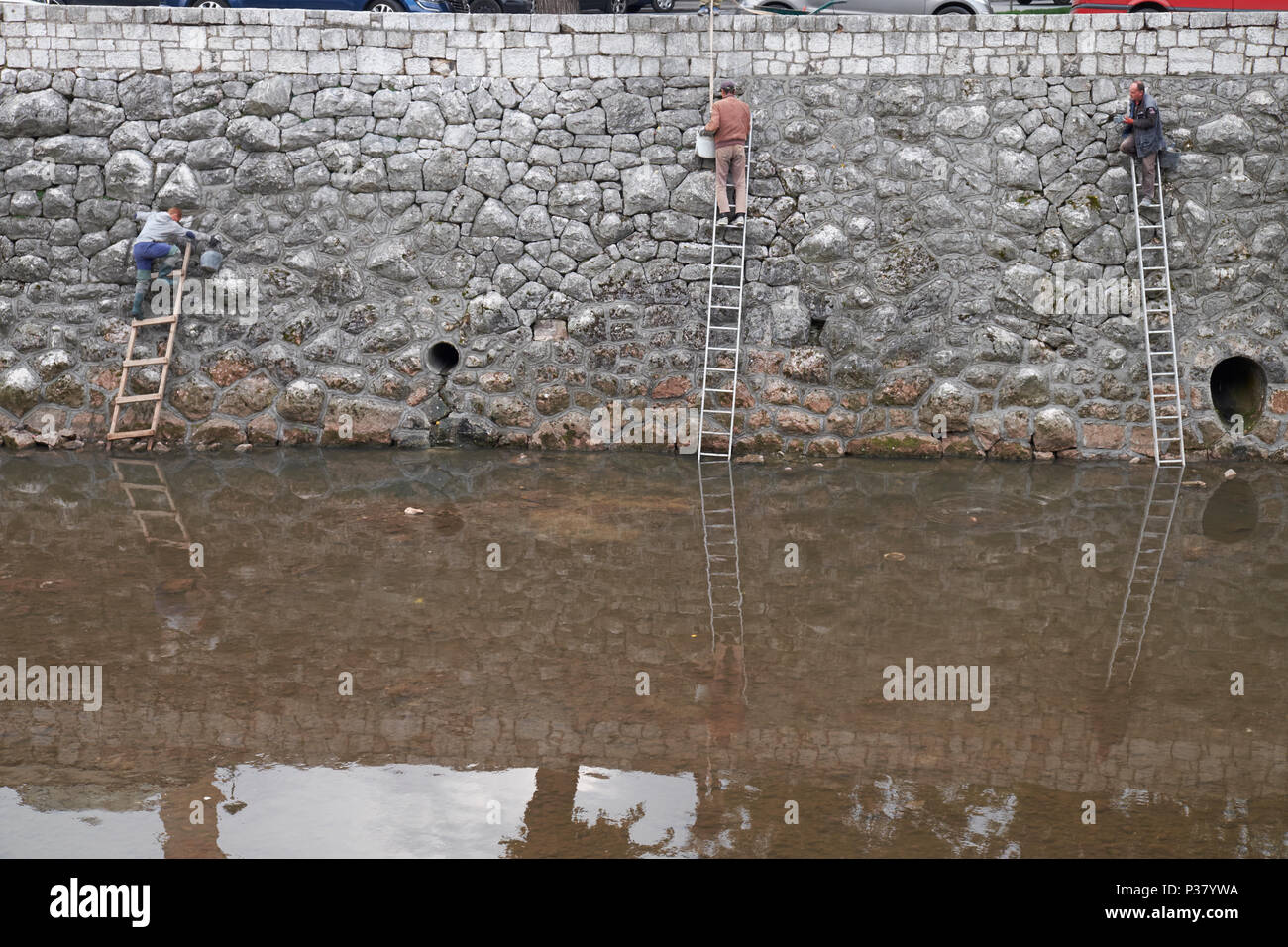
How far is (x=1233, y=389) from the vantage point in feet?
36.7

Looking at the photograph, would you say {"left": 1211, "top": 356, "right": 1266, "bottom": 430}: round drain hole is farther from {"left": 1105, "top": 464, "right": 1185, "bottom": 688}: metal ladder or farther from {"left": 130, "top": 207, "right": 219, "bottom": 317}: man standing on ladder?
{"left": 130, "top": 207, "right": 219, "bottom": 317}: man standing on ladder

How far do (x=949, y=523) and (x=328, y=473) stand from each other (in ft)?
16.8

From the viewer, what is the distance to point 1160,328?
35.4 feet

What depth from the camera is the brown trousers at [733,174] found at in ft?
35.8

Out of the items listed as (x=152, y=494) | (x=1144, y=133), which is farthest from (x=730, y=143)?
(x=152, y=494)

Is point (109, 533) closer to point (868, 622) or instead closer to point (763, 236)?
point (868, 622)

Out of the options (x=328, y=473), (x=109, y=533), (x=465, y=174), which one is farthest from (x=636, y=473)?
(x=109, y=533)

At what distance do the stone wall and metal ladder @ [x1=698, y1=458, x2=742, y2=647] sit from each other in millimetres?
981

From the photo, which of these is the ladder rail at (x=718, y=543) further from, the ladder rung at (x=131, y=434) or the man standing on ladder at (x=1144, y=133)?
the ladder rung at (x=131, y=434)

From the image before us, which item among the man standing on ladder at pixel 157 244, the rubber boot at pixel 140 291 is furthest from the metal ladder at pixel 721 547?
the rubber boot at pixel 140 291

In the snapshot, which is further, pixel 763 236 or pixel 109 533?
pixel 763 236

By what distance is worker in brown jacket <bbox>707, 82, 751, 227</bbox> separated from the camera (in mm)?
10844

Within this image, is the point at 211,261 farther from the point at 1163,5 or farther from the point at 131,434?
the point at 1163,5

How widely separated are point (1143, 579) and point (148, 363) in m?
8.64
